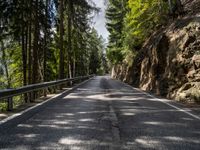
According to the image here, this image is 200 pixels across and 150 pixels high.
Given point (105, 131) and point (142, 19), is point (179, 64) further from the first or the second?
point (142, 19)

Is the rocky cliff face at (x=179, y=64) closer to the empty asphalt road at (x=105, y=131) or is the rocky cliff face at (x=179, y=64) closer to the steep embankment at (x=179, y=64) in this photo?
the steep embankment at (x=179, y=64)

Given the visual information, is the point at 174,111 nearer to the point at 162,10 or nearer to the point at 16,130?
the point at 16,130

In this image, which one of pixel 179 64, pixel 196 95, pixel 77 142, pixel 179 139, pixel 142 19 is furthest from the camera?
pixel 142 19

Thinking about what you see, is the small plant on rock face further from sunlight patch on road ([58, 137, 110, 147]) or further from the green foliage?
the green foliage

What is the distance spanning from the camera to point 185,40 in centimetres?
1761

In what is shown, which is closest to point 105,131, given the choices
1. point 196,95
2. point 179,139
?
point 179,139

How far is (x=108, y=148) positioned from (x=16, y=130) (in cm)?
252

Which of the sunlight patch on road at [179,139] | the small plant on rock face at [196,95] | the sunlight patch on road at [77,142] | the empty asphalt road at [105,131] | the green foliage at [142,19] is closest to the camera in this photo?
the empty asphalt road at [105,131]

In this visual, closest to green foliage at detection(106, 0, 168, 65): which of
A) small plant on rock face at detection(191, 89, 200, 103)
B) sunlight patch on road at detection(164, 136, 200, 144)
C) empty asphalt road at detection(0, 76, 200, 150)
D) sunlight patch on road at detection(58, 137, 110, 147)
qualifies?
small plant on rock face at detection(191, 89, 200, 103)

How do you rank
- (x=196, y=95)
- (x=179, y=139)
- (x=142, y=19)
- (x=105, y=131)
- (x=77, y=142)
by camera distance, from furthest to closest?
(x=142, y=19)
(x=196, y=95)
(x=105, y=131)
(x=179, y=139)
(x=77, y=142)

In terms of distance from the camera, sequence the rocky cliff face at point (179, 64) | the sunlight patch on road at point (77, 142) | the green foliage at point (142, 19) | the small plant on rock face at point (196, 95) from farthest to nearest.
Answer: the green foliage at point (142, 19), the rocky cliff face at point (179, 64), the small plant on rock face at point (196, 95), the sunlight patch on road at point (77, 142)

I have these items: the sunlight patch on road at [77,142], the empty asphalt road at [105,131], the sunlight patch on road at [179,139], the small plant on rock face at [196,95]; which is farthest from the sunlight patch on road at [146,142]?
the small plant on rock face at [196,95]

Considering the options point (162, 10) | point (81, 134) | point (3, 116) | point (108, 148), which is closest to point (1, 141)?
point (81, 134)

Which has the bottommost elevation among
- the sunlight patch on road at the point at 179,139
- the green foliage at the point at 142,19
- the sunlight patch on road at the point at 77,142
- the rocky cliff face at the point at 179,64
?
the sunlight patch on road at the point at 179,139
